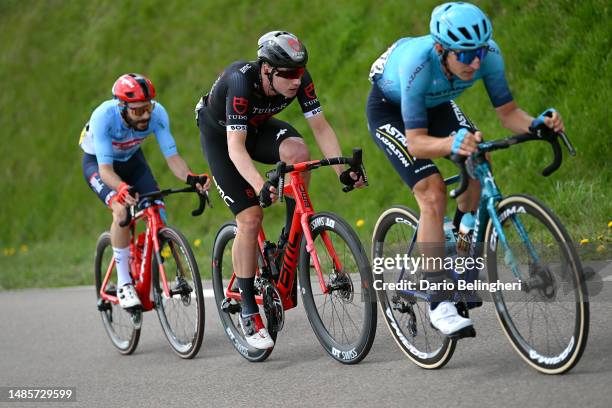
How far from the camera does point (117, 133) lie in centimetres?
773

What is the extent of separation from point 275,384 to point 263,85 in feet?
6.39

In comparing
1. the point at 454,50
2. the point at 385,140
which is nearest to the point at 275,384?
the point at 385,140

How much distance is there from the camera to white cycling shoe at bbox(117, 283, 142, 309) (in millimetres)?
7430

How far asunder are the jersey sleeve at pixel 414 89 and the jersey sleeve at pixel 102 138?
132 inches

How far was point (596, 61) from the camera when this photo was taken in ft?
33.6

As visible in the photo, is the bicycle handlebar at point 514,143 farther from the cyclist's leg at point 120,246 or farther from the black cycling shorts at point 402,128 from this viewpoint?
the cyclist's leg at point 120,246

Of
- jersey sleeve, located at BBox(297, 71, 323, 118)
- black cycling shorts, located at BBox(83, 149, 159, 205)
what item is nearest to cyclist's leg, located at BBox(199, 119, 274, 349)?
jersey sleeve, located at BBox(297, 71, 323, 118)

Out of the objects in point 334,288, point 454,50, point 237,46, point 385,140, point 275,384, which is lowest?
point 275,384

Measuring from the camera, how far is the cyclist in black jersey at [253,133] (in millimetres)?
5820

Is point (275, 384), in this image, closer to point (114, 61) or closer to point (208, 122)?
point (208, 122)

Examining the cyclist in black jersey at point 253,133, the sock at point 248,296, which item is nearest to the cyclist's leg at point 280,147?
the cyclist in black jersey at point 253,133

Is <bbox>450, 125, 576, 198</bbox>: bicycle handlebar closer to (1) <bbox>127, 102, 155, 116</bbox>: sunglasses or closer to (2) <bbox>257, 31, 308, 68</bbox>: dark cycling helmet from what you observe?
(2) <bbox>257, 31, 308, 68</bbox>: dark cycling helmet

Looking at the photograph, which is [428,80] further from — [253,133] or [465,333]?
[253,133]

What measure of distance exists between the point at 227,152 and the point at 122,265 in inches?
71.4
